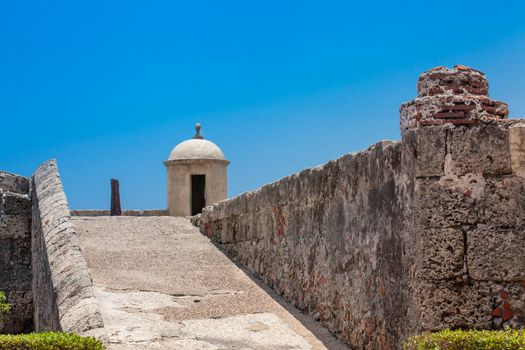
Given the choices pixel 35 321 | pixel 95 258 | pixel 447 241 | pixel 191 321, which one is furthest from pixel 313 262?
pixel 35 321

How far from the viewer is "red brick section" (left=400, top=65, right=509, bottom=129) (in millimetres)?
4426

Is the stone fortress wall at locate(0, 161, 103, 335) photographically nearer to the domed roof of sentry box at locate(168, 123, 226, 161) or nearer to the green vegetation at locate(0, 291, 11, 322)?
the green vegetation at locate(0, 291, 11, 322)

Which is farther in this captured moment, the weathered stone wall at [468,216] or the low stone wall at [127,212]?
the low stone wall at [127,212]

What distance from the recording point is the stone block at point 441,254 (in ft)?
14.2

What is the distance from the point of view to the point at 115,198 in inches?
779

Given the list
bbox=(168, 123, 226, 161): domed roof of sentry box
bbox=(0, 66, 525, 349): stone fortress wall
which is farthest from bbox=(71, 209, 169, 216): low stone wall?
bbox=(0, 66, 525, 349): stone fortress wall

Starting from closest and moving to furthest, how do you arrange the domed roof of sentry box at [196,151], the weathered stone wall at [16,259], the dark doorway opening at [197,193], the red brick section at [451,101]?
the red brick section at [451,101] → the weathered stone wall at [16,259] → the domed roof of sentry box at [196,151] → the dark doorway opening at [197,193]

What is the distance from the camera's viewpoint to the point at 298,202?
704 cm

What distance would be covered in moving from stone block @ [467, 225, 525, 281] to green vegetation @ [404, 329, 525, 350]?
0.45 meters

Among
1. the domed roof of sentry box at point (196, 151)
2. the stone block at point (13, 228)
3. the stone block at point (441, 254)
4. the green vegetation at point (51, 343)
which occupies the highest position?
the domed roof of sentry box at point (196, 151)

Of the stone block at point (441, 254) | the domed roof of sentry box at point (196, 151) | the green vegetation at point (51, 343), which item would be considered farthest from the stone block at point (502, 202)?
the domed roof of sentry box at point (196, 151)

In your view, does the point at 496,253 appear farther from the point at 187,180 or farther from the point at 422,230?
the point at 187,180

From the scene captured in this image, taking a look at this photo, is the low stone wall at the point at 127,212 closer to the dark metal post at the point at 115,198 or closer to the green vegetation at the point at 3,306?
the dark metal post at the point at 115,198

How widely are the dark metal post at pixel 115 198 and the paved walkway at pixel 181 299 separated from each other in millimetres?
8328
